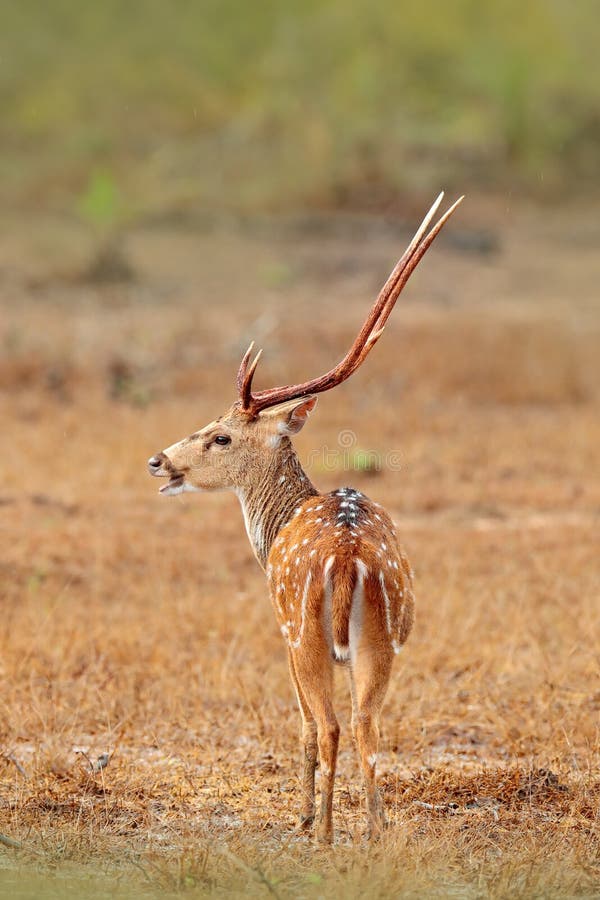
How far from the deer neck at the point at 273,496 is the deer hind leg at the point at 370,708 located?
940 mm

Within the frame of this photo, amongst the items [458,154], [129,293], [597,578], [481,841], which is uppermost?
[458,154]

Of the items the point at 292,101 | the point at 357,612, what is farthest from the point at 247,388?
the point at 292,101

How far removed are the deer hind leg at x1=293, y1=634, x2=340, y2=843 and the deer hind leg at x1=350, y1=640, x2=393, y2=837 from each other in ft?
0.27

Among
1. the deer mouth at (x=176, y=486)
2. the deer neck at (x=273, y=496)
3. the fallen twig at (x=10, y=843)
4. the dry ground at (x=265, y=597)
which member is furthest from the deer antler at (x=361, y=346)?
the fallen twig at (x=10, y=843)

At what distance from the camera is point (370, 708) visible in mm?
4832

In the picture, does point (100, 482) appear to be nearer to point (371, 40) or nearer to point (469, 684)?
point (469, 684)

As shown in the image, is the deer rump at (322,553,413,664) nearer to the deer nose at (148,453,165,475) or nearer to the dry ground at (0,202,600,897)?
the dry ground at (0,202,600,897)

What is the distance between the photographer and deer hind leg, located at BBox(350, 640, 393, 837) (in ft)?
15.7

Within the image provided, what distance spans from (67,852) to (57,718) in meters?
1.44

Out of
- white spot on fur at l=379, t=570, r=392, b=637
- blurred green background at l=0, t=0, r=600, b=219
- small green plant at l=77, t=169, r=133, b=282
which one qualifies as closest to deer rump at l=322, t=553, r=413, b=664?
white spot on fur at l=379, t=570, r=392, b=637

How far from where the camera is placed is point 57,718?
639cm

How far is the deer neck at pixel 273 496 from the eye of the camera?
5.74 m

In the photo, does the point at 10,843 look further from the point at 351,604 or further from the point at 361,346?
the point at 361,346

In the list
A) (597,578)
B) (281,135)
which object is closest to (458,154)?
(281,135)
